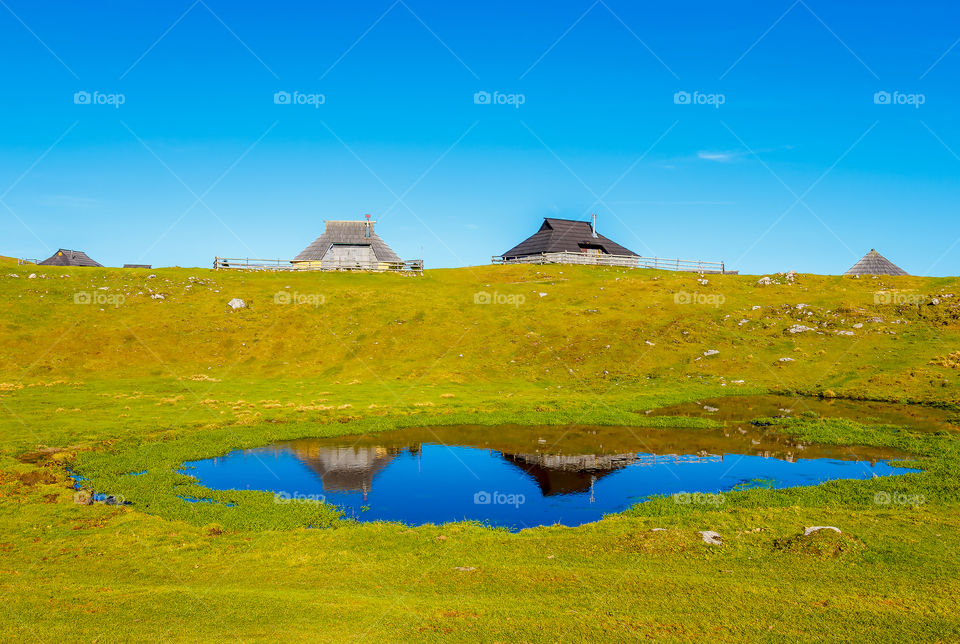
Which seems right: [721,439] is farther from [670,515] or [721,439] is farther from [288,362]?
[288,362]

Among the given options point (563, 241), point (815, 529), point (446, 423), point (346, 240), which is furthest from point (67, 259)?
point (815, 529)

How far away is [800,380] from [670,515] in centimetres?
3441

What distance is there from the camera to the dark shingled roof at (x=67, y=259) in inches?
5074

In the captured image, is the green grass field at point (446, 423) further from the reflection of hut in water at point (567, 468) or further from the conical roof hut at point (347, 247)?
the conical roof hut at point (347, 247)

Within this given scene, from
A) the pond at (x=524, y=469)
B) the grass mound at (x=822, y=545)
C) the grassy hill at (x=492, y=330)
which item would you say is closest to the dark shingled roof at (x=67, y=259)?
the grassy hill at (x=492, y=330)

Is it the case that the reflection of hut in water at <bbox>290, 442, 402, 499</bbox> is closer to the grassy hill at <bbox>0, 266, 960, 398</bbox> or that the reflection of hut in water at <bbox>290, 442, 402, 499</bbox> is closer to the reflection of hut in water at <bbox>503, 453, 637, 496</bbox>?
the reflection of hut in water at <bbox>503, 453, 637, 496</bbox>

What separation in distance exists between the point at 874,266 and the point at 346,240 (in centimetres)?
8702

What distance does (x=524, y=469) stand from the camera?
1172 inches

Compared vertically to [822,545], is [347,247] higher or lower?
higher

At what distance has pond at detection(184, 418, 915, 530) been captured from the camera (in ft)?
78.6

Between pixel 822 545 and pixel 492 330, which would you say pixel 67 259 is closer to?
pixel 492 330

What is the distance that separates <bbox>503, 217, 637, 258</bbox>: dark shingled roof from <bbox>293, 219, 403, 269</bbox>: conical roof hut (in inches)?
920

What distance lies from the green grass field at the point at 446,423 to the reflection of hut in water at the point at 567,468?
5178 mm

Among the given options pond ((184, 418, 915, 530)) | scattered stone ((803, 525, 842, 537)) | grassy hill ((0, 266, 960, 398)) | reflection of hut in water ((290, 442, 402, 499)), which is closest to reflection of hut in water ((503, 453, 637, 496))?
pond ((184, 418, 915, 530))
